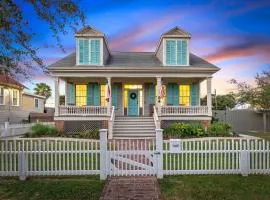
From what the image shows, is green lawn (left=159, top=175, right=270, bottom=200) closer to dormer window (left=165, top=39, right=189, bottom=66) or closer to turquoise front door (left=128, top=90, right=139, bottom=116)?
dormer window (left=165, top=39, right=189, bottom=66)

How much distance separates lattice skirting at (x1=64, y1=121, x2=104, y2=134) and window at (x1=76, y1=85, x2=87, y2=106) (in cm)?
223

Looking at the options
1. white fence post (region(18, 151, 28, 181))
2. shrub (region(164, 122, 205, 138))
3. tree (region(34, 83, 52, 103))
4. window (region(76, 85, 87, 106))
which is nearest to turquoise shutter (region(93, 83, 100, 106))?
window (region(76, 85, 87, 106))

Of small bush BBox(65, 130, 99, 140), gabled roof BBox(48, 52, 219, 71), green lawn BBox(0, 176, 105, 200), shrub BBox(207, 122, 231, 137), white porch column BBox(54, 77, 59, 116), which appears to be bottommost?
green lawn BBox(0, 176, 105, 200)

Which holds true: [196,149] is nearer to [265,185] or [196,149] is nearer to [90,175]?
[265,185]

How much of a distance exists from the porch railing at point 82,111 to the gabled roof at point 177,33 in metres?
6.91

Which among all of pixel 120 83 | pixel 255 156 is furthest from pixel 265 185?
pixel 120 83

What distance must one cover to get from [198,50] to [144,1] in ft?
38.2

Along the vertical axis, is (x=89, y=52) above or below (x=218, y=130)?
above

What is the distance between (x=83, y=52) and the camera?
1997 cm

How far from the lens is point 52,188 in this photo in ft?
24.2

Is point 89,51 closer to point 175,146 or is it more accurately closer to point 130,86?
point 130,86

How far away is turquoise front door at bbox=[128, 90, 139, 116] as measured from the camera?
72.9ft

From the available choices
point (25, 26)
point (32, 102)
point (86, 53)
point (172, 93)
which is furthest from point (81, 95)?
point (32, 102)

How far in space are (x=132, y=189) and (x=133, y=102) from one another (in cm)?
1513
